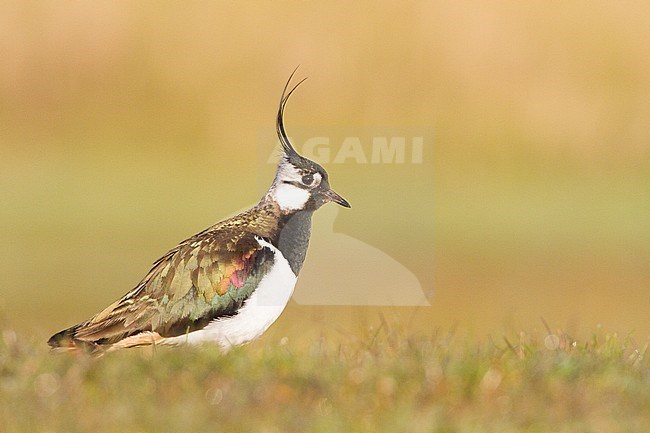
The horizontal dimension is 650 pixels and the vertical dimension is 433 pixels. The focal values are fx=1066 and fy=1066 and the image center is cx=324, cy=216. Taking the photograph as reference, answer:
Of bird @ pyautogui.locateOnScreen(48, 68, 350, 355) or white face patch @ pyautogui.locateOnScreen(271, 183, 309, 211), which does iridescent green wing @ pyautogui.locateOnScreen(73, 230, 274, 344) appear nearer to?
bird @ pyautogui.locateOnScreen(48, 68, 350, 355)

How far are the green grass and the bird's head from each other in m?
1.42

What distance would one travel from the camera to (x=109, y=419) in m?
5.39

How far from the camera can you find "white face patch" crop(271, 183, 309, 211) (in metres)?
7.54

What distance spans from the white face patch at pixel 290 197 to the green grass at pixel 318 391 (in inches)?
54.6

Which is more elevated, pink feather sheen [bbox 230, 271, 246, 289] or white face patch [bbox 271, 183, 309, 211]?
white face patch [bbox 271, 183, 309, 211]

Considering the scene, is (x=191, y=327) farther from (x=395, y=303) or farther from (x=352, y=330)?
(x=395, y=303)

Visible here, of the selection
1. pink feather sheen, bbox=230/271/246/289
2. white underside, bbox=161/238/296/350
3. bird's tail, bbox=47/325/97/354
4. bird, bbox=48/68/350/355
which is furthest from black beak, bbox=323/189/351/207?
bird's tail, bbox=47/325/97/354

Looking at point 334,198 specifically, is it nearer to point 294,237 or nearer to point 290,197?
point 290,197

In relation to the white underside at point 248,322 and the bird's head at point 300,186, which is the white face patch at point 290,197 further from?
the white underside at point 248,322

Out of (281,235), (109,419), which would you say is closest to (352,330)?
(281,235)

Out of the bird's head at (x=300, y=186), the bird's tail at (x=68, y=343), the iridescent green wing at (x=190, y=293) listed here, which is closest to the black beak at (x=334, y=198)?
the bird's head at (x=300, y=186)

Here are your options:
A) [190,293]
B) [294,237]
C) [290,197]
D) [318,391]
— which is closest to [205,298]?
[190,293]

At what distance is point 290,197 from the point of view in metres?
7.55

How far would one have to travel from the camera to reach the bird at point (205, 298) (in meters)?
6.93
